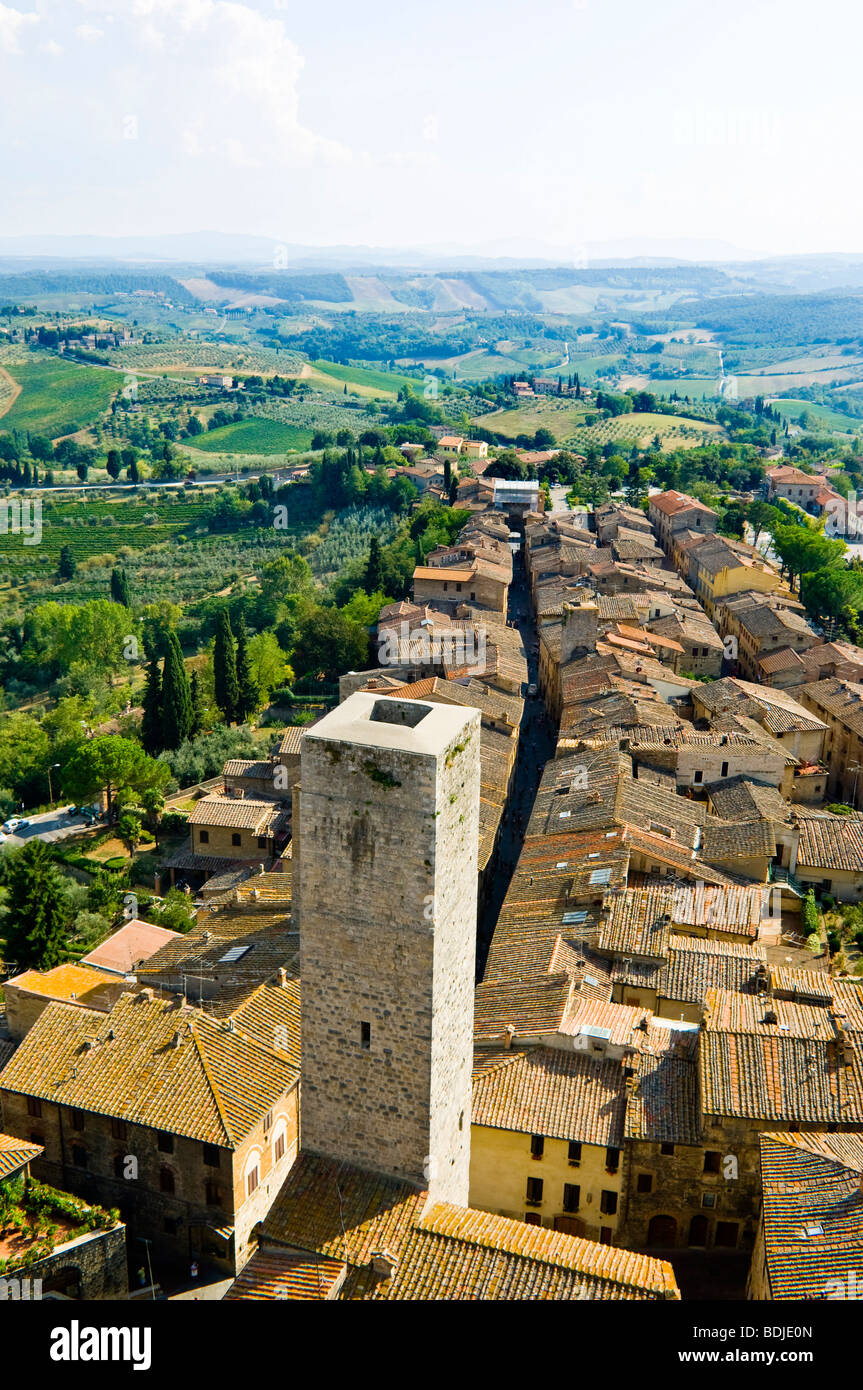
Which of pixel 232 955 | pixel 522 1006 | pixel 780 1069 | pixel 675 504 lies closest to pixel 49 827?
pixel 232 955

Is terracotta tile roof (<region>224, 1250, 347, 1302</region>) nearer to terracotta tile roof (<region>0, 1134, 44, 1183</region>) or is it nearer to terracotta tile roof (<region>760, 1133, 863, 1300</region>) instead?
terracotta tile roof (<region>0, 1134, 44, 1183</region>)

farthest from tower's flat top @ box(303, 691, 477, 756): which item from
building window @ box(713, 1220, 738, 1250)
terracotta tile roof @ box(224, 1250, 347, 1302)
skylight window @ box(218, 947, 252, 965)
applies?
building window @ box(713, 1220, 738, 1250)

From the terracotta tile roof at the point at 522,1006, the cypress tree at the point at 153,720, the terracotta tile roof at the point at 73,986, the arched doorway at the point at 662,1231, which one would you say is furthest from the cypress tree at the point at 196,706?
the arched doorway at the point at 662,1231

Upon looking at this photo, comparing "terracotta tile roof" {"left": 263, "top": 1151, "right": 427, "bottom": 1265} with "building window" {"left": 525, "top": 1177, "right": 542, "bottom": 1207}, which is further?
"building window" {"left": 525, "top": 1177, "right": 542, "bottom": 1207}

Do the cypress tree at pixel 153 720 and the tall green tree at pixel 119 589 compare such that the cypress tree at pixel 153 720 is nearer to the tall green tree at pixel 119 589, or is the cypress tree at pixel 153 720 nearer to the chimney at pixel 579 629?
the chimney at pixel 579 629

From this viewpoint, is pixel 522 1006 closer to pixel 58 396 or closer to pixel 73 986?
pixel 73 986
